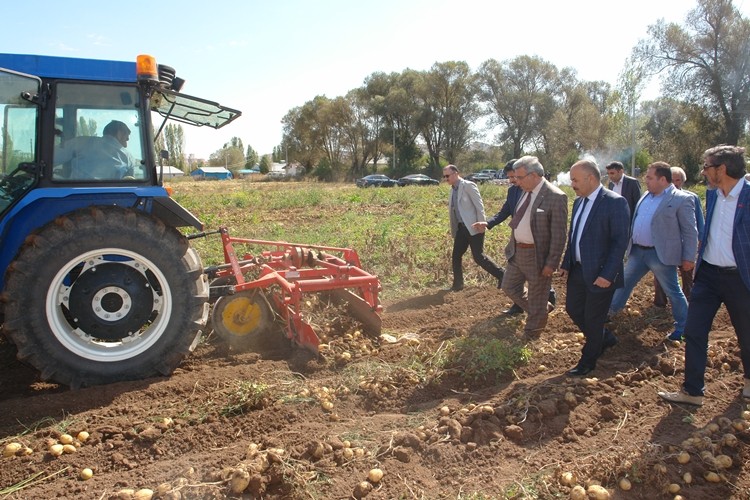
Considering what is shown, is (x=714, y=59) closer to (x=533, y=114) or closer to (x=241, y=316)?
(x=533, y=114)

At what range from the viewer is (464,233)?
24.4 ft

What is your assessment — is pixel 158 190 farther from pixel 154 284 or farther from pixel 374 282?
pixel 374 282

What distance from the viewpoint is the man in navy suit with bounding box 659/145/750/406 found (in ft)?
12.4

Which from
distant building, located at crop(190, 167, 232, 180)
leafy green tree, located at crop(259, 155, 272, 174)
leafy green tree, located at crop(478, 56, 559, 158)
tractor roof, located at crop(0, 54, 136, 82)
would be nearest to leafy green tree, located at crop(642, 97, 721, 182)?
leafy green tree, located at crop(478, 56, 559, 158)

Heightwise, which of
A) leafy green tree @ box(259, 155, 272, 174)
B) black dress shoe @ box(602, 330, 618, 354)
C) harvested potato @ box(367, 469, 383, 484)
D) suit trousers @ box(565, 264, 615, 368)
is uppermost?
leafy green tree @ box(259, 155, 272, 174)

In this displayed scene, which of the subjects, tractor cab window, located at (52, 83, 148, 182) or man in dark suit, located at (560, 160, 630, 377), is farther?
man in dark suit, located at (560, 160, 630, 377)

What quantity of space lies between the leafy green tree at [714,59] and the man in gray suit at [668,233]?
91.7ft

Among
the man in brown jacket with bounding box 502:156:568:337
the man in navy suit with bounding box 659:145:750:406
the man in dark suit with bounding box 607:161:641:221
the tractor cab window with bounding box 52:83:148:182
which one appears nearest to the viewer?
the man in navy suit with bounding box 659:145:750:406

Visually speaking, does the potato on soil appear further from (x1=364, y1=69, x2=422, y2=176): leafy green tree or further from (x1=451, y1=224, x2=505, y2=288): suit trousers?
(x1=364, y1=69, x2=422, y2=176): leafy green tree

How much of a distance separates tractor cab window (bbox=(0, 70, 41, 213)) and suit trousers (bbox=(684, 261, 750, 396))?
194 inches

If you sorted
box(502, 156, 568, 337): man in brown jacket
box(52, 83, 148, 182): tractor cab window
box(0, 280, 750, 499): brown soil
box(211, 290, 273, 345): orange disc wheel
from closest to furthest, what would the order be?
box(0, 280, 750, 499): brown soil → box(52, 83, 148, 182): tractor cab window → box(502, 156, 568, 337): man in brown jacket → box(211, 290, 273, 345): orange disc wheel

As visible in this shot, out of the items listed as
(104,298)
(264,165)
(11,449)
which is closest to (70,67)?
(104,298)

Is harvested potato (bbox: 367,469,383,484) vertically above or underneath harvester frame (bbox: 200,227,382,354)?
underneath

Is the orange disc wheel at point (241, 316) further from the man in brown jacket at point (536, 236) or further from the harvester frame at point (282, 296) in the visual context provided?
the man in brown jacket at point (536, 236)
